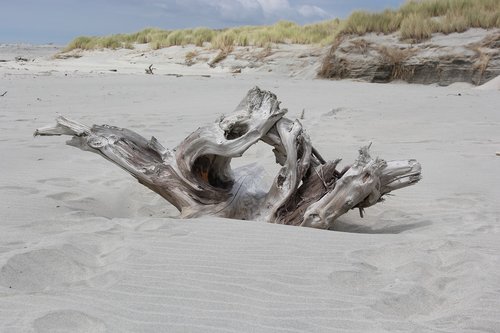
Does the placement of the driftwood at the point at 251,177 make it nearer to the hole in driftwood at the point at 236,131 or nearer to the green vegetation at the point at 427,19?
the hole in driftwood at the point at 236,131

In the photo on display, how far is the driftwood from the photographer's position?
4.24 m

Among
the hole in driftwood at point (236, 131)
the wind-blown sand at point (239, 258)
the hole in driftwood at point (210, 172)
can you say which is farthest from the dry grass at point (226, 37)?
the hole in driftwood at point (236, 131)

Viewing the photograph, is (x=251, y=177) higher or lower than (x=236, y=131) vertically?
lower

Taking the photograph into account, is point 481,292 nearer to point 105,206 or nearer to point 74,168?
point 105,206

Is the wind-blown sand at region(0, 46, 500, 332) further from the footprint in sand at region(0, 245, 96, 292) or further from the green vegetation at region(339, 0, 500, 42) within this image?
the green vegetation at region(339, 0, 500, 42)

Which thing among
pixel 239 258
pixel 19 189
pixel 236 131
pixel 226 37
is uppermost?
pixel 226 37

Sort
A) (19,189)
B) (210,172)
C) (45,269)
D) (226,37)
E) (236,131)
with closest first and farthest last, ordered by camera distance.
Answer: (45,269)
(236,131)
(210,172)
(19,189)
(226,37)

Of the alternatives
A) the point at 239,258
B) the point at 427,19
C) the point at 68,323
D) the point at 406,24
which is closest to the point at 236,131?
the point at 239,258

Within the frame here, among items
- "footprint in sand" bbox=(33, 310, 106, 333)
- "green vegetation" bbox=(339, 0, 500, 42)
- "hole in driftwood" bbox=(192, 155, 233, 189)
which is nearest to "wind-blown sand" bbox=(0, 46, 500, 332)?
"footprint in sand" bbox=(33, 310, 106, 333)

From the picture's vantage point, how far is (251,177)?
4.88 metres

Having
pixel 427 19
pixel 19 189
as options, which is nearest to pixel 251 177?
pixel 19 189

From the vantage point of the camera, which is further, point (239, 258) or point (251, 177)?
point (251, 177)

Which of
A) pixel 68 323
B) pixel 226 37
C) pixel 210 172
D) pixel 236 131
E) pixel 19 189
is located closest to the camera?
pixel 68 323

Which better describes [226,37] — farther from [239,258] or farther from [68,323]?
[68,323]
